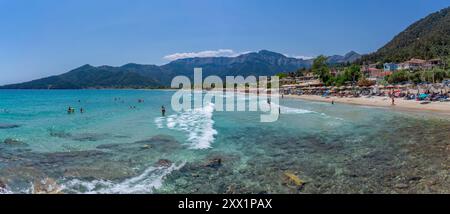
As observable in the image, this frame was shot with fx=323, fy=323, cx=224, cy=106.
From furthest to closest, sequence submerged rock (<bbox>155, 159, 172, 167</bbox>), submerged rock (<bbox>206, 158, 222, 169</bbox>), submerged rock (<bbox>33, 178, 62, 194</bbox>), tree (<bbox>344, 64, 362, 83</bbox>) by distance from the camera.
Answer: tree (<bbox>344, 64, 362, 83</bbox>) < submerged rock (<bbox>155, 159, 172, 167</bbox>) < submerged rock (<bbox>206, 158, 222, 169</bbox>) < submerged rock (<bbox>33, 178, 62, 194</bbox>)

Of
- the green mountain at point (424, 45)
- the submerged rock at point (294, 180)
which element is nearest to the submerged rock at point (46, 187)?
the submerged rock at point (294, 180)

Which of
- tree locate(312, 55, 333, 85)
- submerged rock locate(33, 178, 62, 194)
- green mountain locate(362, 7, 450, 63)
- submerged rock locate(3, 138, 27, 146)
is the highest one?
green mountain locate(362, 7, 450, 63)

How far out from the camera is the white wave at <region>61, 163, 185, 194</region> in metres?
10.7

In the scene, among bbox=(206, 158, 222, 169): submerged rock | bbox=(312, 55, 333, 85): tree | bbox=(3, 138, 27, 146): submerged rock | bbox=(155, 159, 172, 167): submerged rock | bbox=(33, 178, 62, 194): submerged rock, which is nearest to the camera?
bbox=(33, 178, 62, 194): submerged rock

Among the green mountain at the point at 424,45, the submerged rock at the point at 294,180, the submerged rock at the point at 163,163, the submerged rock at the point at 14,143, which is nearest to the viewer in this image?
the submerged rock at the point at 294,180

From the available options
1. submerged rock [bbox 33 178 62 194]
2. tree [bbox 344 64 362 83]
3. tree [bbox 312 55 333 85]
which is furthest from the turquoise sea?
tree [bbox 312 55 333 85]

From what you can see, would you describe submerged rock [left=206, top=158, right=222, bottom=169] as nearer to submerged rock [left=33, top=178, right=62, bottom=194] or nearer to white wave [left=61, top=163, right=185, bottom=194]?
white wave [left=61, top=163, right=185, bottom=194]

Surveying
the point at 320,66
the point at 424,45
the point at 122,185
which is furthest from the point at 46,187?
the point at 424,45

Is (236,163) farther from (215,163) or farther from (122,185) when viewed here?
(122,185)

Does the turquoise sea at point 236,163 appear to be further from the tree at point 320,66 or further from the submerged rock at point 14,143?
the tree at point 320,66

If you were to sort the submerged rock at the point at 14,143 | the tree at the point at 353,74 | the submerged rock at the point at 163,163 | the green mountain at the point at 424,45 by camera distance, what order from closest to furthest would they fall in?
the submerged rock at the point at 163,163 → the submerged rock at the point at 14,143 → the tree at the point at 353,74 → the green mountain at the point at 424,45

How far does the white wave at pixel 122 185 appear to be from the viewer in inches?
421

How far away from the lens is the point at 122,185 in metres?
11.3

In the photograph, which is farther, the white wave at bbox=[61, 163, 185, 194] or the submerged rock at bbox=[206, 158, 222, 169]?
the submerged rock at bbox=[206, 158, 222, 169]
